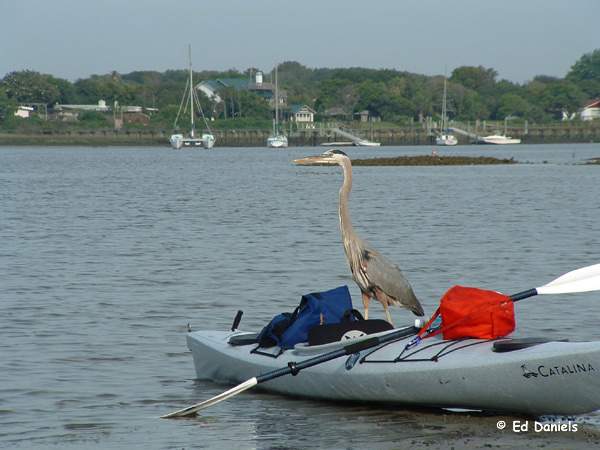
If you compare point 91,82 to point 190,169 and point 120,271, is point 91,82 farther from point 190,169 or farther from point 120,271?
point 120,271

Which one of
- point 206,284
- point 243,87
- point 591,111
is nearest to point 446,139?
point 591,111

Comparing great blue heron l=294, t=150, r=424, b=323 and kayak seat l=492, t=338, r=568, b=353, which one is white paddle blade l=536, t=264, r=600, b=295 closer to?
kayak seat l=492, t=338, r=568, b=353

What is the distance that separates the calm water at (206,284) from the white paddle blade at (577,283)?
1113 millimetres

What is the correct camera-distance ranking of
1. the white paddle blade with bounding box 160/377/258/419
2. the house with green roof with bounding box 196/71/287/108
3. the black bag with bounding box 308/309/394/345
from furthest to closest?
the house with green roof with bounding box 196/71/287/108 < the black bag with bounding box 308/309/394/345 < the white paddle blade with bounding box 160/377/258/419

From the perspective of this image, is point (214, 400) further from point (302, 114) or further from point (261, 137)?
point (302, 114)

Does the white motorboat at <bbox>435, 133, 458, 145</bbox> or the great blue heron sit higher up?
the great blue heron

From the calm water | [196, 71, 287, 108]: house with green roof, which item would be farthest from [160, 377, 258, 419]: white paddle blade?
[196, 71, 287, 108]: house with green roof

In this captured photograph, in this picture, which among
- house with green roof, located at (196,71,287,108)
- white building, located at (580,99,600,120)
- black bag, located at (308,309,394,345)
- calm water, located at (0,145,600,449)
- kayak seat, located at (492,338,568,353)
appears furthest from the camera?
white building, located at (580,99,600,120)

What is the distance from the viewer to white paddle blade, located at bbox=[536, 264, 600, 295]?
→ 9297 millimetres

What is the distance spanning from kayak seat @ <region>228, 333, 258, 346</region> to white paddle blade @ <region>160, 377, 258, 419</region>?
92 centimetres

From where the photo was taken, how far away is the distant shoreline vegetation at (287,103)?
162m

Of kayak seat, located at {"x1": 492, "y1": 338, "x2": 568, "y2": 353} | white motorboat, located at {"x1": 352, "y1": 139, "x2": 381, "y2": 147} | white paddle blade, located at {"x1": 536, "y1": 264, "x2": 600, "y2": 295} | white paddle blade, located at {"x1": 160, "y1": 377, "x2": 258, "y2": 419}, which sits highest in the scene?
white paddle blade, located at {"x1": 536, "y1": 264, "x2": 600, "y2": 295}

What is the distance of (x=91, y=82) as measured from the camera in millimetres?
182000

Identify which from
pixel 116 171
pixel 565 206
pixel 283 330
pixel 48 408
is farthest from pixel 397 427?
pixel 116 171
